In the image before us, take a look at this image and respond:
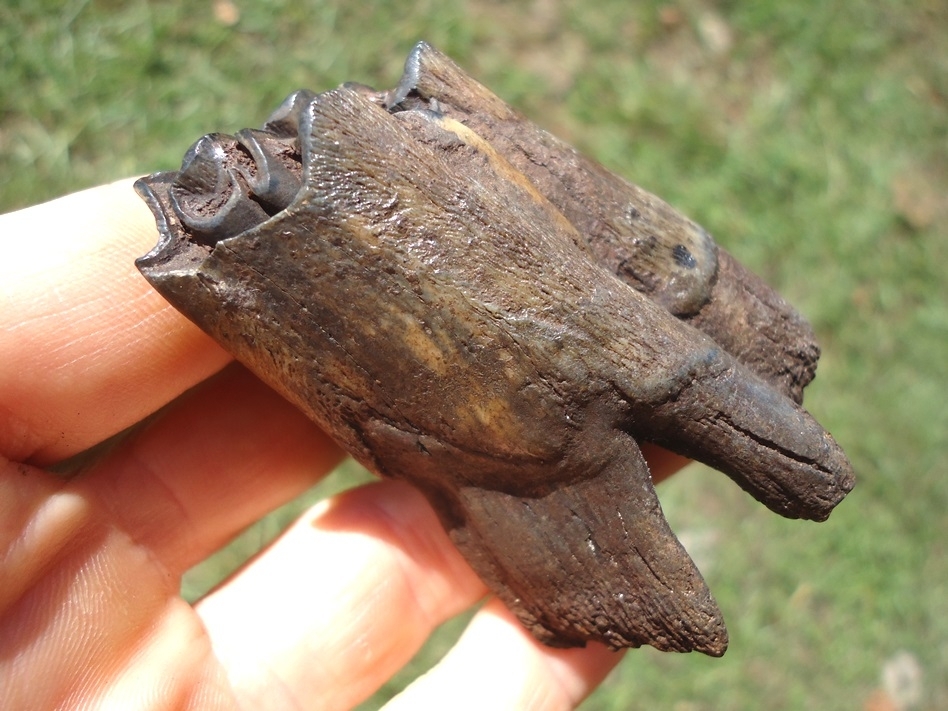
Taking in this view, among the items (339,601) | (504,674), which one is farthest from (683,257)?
(339,601)

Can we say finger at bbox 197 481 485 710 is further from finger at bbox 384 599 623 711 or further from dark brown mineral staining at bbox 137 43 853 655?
dark brown mineral staining at bbox 137 43 853 655

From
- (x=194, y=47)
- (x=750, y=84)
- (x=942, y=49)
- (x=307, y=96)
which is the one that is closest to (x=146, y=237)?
(x=307, y=96)

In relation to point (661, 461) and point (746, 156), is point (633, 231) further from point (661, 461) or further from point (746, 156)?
point (746, 156)

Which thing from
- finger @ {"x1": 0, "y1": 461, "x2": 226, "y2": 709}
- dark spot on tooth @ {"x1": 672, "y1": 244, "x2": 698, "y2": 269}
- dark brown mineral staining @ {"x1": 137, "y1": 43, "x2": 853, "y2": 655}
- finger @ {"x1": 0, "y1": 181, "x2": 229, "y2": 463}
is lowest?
finger @ {"x1": 0, "y1": 461, "x2": 226, "y2": 709}

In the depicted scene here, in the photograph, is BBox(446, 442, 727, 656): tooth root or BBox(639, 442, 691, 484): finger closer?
BBox(446, 442, 727, 656): tooth root

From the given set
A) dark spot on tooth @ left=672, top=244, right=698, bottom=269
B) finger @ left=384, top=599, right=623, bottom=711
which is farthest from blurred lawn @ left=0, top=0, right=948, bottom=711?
dark spot on tooth @ left=672, top=244, right=698, bottom=269

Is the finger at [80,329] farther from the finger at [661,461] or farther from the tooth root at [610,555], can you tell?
the finger at [661,461]

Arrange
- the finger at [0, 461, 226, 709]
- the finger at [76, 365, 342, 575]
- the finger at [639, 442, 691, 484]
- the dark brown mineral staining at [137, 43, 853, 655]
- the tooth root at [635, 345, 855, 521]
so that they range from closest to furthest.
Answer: the dark brown mineral staining at [137, 43, 853, 655]
the tooth root at [635, 345, 855, 521]
the finger at [0, 461, 226, 709]
the finger at [76, 365, 342, 575]
the finger at [639, 442, 691, 484]
